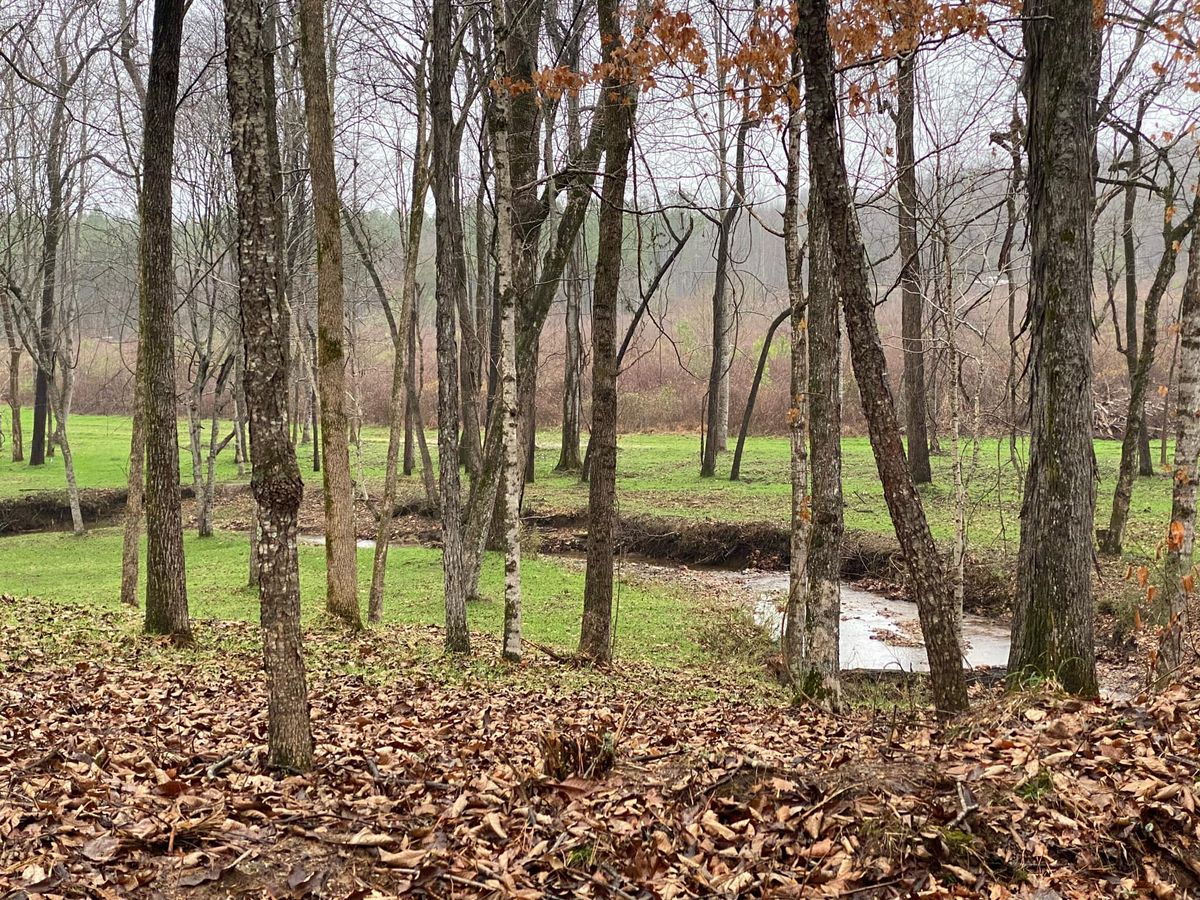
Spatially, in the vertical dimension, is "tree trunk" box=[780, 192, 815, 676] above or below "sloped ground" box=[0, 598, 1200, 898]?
above

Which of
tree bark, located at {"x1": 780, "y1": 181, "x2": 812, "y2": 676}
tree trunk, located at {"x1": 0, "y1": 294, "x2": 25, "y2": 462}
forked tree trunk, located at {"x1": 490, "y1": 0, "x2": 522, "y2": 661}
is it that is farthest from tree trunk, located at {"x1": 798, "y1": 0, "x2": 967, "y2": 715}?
tree trunk, located at {"x1": 0, "y1": 294, "x2": 25, "y2": 462}

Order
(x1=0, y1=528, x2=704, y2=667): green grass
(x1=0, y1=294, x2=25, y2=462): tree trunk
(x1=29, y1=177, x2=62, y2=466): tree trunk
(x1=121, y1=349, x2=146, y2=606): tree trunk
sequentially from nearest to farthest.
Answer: (x1=121, y1=349, x2=146, y2=606): tree trunk, (x1=0, y1=528, x2=704, y2=667): green grass, (x1=29, y1=177, x2=62, y2=466): tree trunk, (x1=0, y1=294, x2=25, y2=462): tree trunk

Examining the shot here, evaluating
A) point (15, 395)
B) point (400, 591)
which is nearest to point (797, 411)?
point (400, 591)

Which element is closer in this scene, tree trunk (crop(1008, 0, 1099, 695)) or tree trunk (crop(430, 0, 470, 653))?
tree trunk (crop(1008, 0, 1099, 695))

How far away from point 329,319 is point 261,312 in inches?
209

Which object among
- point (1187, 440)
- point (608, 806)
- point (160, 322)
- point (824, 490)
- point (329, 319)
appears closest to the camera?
point (608, 806)

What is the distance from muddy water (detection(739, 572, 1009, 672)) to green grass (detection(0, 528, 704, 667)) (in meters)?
1.47

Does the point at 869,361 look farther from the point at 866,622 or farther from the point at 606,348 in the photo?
the point at 866,622

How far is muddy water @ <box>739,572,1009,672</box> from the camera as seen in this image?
10625 mm

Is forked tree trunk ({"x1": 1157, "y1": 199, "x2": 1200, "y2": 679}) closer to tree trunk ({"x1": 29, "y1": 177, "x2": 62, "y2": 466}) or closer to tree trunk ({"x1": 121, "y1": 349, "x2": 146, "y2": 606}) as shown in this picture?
tree trunk ({"x1": 121, "y1": 349, "x2": 146, "y2": 606})

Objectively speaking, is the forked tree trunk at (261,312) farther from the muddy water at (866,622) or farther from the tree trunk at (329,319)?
the muddy water at (866,622)

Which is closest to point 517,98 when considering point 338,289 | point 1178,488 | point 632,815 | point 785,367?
point 338,289

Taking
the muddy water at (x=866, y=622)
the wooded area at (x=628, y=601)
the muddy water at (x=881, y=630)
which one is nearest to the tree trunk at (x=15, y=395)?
the wooded area at (x=628, y=601)

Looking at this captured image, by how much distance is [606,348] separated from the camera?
8359 millimetres
